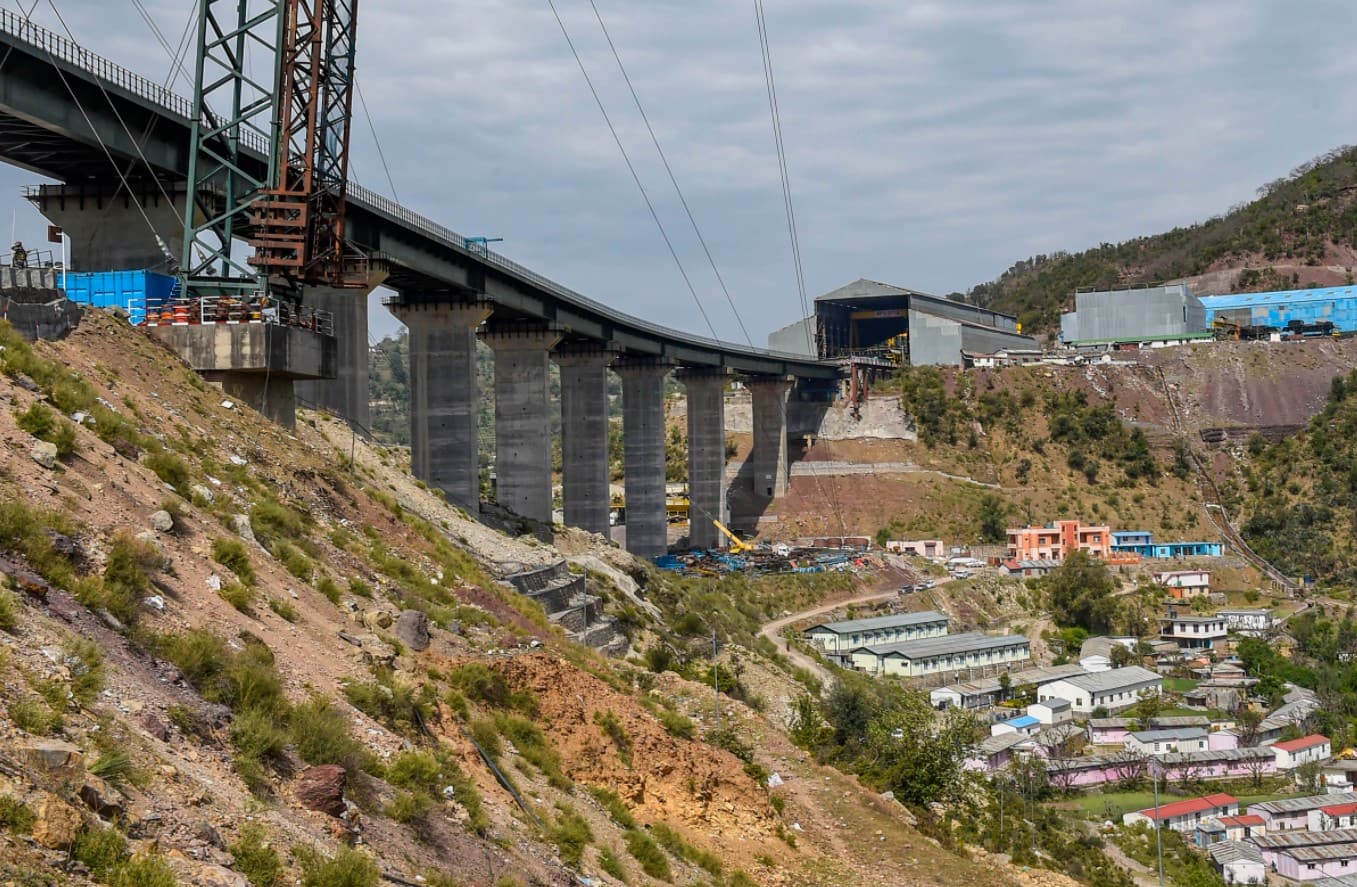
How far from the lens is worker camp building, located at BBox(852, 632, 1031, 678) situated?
78.2 metres

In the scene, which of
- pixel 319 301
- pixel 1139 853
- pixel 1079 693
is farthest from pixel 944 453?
pixel 319 301

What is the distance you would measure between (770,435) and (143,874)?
4509 inches

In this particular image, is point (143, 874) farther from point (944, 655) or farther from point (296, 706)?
point (944, 655)

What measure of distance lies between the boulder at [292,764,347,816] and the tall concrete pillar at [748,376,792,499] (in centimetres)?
10951

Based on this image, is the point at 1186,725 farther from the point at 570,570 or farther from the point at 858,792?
the point at 858,792

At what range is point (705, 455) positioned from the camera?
112 metres

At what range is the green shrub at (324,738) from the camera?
14.4 m

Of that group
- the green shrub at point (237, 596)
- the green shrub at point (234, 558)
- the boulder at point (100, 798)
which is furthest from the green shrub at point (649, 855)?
the boulder at point (100, 798)

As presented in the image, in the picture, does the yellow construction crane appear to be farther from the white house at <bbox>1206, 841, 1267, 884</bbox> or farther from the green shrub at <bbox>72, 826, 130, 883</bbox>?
the green shrub at <bbox>72, 826, 130, 883</bbox>

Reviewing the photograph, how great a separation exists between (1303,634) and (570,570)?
67.2 meters

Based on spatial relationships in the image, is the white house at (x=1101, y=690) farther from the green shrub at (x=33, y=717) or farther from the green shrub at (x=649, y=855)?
the green shrub at (x=33, y=717)

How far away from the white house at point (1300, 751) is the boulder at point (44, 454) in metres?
72.1

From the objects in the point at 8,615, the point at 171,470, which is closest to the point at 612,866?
the point at 8,615

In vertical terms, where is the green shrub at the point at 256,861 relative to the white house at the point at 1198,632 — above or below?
above
